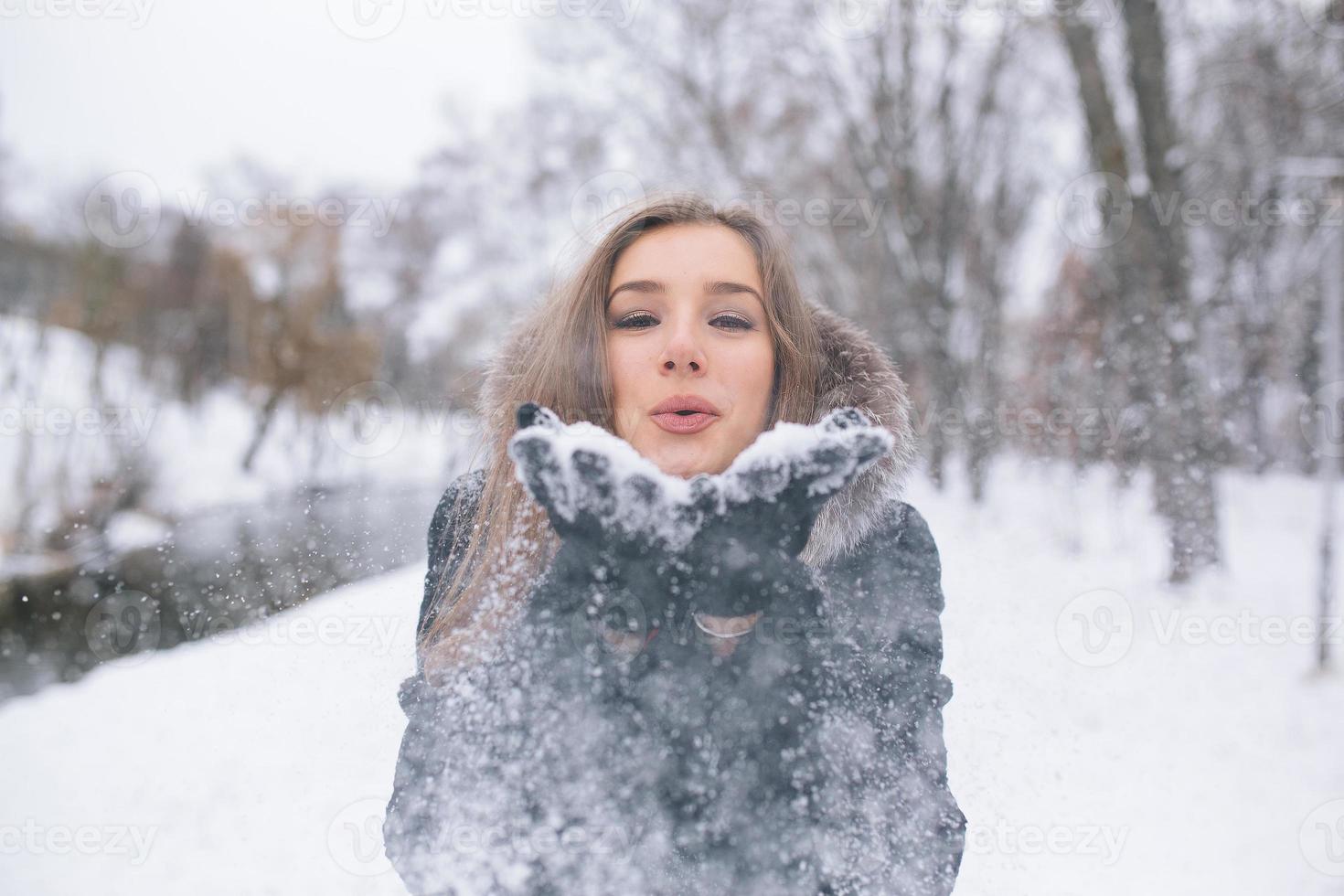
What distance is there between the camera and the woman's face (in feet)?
3.71

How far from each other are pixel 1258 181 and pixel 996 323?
392 cm

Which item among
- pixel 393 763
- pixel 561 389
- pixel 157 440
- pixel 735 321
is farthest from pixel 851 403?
pixel 157 440

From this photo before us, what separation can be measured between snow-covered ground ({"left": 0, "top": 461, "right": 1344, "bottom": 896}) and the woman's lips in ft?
1.91

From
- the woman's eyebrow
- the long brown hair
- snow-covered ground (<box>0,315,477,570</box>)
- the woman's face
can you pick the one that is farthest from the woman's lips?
snow-covered ground (<box>0,315,477,570</box>)

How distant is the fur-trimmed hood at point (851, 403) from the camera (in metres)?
1.21

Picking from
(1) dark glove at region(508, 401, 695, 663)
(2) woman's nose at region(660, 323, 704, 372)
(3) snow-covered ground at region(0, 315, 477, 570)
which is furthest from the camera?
(3) snow-covered ground at region(0, 315, 477, 570)

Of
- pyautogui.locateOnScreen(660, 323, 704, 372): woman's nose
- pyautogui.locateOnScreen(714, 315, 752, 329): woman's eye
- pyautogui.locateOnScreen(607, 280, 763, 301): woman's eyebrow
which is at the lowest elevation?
pyautogui.locateOnScreen(660, 323, 704, 372): woman's nose

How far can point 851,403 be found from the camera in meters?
1.26

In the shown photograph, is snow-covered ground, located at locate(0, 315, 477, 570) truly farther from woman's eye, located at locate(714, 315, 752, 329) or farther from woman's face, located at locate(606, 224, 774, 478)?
woman's eye, located at locate(714, 315, 752, 329)

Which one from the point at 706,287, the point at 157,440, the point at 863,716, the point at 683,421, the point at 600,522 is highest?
the point at 706,287

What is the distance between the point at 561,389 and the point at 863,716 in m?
0.72

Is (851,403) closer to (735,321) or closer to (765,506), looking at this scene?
(735,321)

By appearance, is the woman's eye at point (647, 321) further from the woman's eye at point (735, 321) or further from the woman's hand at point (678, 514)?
the woman's hand at point (678, 514)

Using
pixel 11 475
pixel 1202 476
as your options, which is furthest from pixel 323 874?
pixel 11 475
